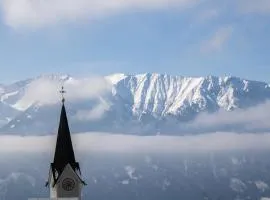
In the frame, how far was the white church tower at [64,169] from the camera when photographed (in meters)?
103

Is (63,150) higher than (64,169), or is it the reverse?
(63,150)

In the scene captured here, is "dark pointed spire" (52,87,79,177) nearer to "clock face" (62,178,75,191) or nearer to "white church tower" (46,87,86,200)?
"white church tower" (46,87,86,200)

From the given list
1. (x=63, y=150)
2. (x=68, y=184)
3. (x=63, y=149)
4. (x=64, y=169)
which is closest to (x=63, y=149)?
(x=63, y=149)

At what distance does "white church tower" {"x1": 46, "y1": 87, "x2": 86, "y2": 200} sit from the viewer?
338ft

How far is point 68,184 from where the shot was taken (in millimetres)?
103562

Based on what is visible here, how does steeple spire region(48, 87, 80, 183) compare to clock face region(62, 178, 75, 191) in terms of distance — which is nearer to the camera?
clock face region(62, 178, 75, 191)

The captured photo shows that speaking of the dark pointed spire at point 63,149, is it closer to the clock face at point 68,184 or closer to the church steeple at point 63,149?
the church steeple at point 63,149

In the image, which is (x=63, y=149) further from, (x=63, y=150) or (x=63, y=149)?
(x=63, y=150)

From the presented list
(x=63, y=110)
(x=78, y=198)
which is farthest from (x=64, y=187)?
(x=63, y=110)

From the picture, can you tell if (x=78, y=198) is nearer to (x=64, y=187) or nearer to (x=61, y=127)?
(x=64, y=187)

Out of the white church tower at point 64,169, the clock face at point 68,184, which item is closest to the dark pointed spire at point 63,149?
the white church tower at point 64,169

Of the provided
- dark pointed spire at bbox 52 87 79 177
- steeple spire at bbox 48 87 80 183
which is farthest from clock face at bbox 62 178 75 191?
dark pointed spire at bbox 52 87 79 177

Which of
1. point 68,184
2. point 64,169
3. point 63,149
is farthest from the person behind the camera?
point 63,149

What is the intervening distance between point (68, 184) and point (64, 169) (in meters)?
2.21
